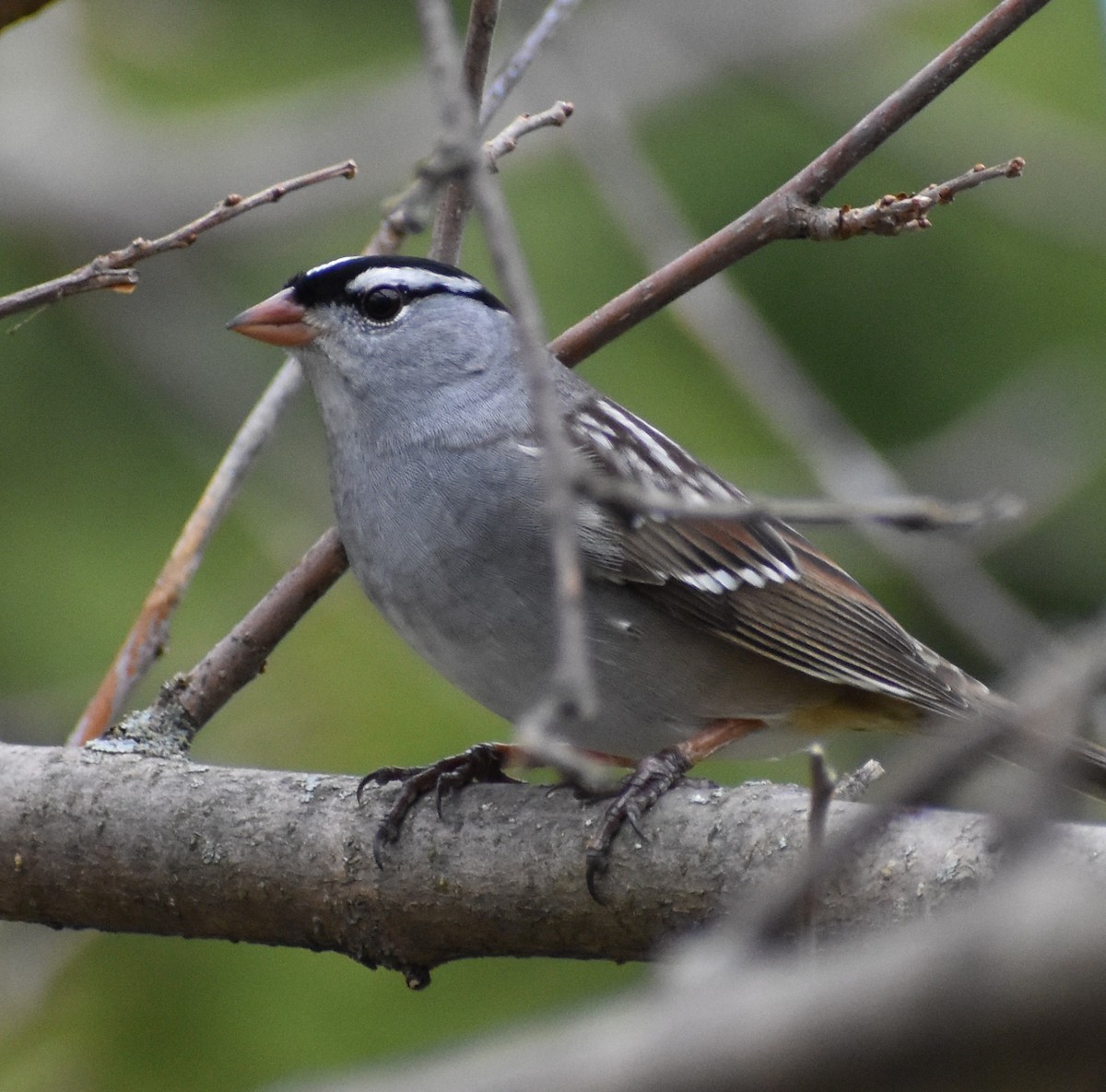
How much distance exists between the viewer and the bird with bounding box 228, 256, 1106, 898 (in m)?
2.41

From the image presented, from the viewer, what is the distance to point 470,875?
2.05 meters

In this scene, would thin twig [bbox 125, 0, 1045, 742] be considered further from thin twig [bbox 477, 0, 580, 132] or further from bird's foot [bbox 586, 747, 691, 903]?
bird's foot [bbox 586, 747, 691, 903]

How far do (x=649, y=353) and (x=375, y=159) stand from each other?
50.3 inches

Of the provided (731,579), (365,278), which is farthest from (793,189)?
(365,278)

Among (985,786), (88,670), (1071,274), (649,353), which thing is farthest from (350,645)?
(1071,274)

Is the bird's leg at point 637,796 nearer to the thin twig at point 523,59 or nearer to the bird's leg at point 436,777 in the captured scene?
the bird's leg at point 436,777

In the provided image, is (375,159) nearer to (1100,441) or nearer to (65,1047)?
(1100,441)

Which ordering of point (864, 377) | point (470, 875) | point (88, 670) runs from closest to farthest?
point (470, 875) < point (88, 670) < point (864, 377)

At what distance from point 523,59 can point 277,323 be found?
25.9 inches

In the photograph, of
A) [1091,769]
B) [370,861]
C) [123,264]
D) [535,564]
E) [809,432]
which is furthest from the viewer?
[809,432]

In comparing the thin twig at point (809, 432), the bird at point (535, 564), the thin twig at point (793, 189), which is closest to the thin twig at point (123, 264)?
the thin twig at point (793, 189)

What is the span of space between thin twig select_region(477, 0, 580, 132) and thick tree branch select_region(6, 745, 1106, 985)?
39.1 inches

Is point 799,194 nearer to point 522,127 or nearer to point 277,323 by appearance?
point 522,127

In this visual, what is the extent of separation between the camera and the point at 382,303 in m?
2.80
